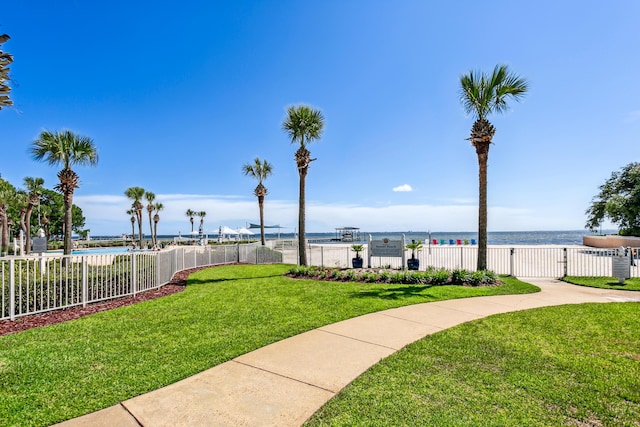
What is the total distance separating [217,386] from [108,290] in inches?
252

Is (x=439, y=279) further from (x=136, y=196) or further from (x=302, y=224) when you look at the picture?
(x=136, y=196)

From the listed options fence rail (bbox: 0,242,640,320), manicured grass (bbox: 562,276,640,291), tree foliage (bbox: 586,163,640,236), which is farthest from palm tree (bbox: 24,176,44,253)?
tree foliage (bbox: 586,163,640,236)

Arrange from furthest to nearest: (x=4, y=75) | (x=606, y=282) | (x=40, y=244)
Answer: (x=40, y=244)
(x=606, y=282)
(x=4, y=75)

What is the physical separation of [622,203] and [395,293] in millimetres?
27110

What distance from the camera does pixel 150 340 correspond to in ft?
17.2

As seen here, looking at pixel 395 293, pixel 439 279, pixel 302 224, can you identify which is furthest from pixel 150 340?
pixel 302 224

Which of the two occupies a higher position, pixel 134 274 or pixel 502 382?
pixel 134 274

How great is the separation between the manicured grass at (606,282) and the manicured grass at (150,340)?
8.92 ft

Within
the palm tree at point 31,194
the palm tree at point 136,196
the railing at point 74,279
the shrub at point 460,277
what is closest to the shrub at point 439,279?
the shrub at point 460,277

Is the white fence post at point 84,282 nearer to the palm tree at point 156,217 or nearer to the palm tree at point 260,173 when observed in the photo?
the palm tree at point 260,173

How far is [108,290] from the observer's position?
334 inches

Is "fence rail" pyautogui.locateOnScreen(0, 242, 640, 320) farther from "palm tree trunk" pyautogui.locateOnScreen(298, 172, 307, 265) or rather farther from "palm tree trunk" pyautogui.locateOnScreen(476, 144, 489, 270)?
"palm tree trunk" pyautogui.locateOnScreen(298, 172, 307, 265)

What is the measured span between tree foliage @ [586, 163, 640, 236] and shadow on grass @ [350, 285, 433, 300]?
25.6m

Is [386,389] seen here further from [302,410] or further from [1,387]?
[1,387]
